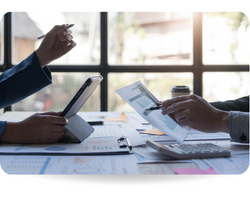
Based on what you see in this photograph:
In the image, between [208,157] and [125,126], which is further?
[125,126]

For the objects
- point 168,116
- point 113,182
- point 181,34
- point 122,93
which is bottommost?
point 113,182

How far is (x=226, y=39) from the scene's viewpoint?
238cm

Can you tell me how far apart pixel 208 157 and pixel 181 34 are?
1.85 metres

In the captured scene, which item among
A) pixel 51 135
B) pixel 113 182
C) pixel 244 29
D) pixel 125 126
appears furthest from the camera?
pixel 244 29

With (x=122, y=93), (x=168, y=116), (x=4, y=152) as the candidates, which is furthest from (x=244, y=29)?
(x=4, y=152)

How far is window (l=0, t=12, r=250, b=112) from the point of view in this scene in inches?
87.2

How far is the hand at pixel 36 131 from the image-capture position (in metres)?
0.82

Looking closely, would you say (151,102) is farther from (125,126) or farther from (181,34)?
(181,34)

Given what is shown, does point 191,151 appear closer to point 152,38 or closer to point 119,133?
point 119,133

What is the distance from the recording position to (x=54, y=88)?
7.67 feet

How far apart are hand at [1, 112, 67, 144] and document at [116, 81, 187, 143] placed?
245mm

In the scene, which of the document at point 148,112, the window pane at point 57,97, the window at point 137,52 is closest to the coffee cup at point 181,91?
the document at point 148,112

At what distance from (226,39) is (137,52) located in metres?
0.88

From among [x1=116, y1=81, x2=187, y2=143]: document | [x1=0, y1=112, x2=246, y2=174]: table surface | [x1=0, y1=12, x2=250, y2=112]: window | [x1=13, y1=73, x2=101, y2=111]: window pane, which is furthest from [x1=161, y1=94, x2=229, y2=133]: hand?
Result: [x1=13, y1=73, x2=101, y2=111]: window pane
